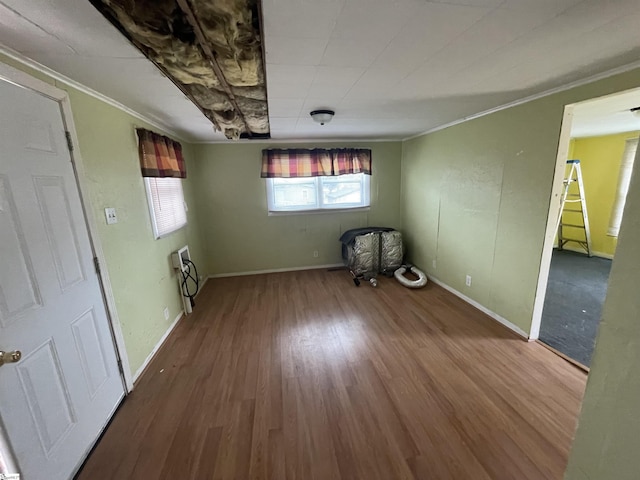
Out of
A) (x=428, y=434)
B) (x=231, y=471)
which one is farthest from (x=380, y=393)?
(x=231, y=471)

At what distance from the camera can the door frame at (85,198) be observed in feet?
4.01

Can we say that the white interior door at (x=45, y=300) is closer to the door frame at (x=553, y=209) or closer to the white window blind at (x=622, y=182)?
the door frame at (x=553, y=209)

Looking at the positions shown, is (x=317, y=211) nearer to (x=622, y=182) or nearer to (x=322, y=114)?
(x=322, y=114)

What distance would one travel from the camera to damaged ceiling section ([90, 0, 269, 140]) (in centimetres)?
96

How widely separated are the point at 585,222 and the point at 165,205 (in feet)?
22.0

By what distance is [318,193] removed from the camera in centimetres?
425

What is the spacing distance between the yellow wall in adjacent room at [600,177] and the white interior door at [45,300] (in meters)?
7.01

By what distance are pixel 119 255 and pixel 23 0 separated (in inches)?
57.9

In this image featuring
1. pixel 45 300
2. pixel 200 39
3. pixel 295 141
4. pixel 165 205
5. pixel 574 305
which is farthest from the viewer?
pixel 295 141

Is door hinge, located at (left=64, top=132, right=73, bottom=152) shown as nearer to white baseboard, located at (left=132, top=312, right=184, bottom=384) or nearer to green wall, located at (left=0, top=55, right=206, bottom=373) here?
green wall, located at (left=0, top=55, right=206, bottom=373)

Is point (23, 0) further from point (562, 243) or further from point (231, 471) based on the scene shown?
point (562, 243)

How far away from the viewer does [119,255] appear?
6.25 ft

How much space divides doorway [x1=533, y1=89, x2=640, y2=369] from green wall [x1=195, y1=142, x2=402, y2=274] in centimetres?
231

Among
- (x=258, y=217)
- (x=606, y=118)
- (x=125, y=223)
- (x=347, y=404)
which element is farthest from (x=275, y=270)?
(x=606, y=118)
